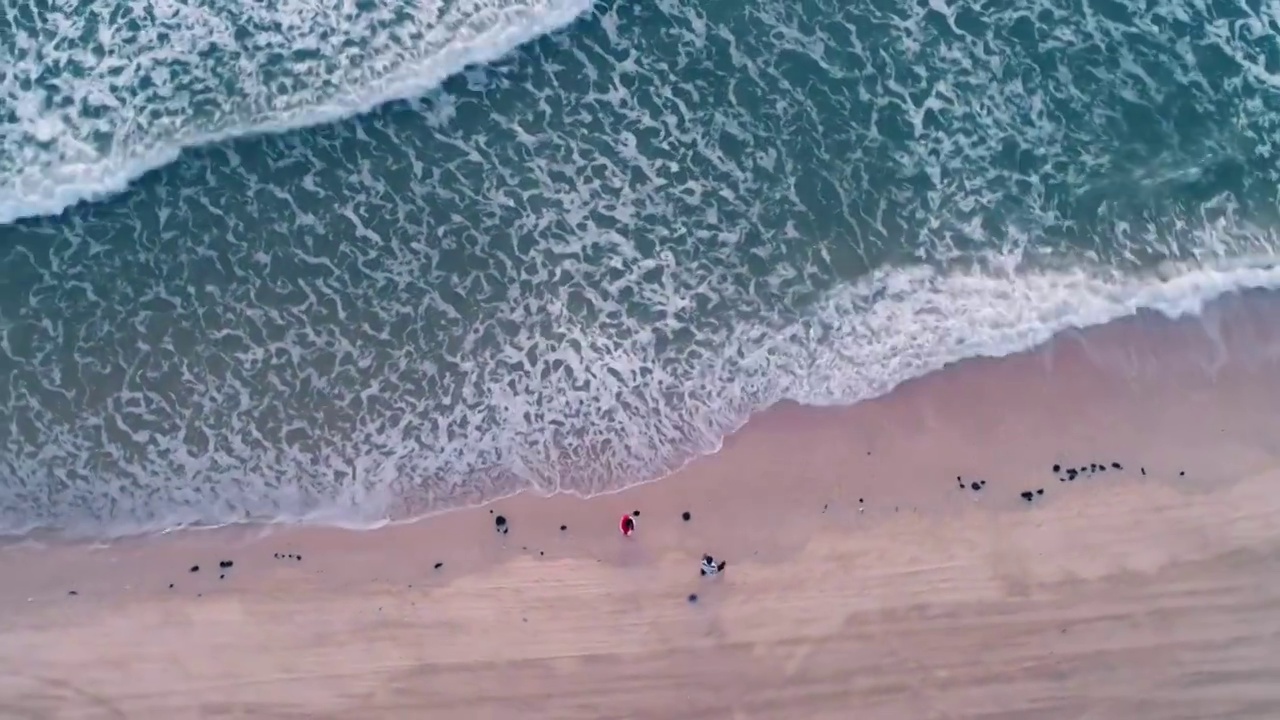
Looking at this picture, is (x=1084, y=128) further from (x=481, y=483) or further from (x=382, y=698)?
(x=382, y=698)

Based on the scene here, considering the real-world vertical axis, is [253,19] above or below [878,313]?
above

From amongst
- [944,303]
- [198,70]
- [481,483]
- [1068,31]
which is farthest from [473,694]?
[1068,31]

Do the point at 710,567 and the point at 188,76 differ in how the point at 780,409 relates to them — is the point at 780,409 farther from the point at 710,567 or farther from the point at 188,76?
the point at 188,76

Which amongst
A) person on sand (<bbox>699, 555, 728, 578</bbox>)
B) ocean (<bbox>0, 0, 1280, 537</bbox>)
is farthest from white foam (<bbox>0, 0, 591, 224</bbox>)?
person on sand (<bbox>699, 555, 728, 578</bbox>)

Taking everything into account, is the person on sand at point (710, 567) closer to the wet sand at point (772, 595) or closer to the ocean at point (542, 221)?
the wet sand at point (772, 595)

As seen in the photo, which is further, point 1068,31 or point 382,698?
point 1068,31

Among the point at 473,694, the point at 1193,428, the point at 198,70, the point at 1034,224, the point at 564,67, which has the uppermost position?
the point at 198,70
